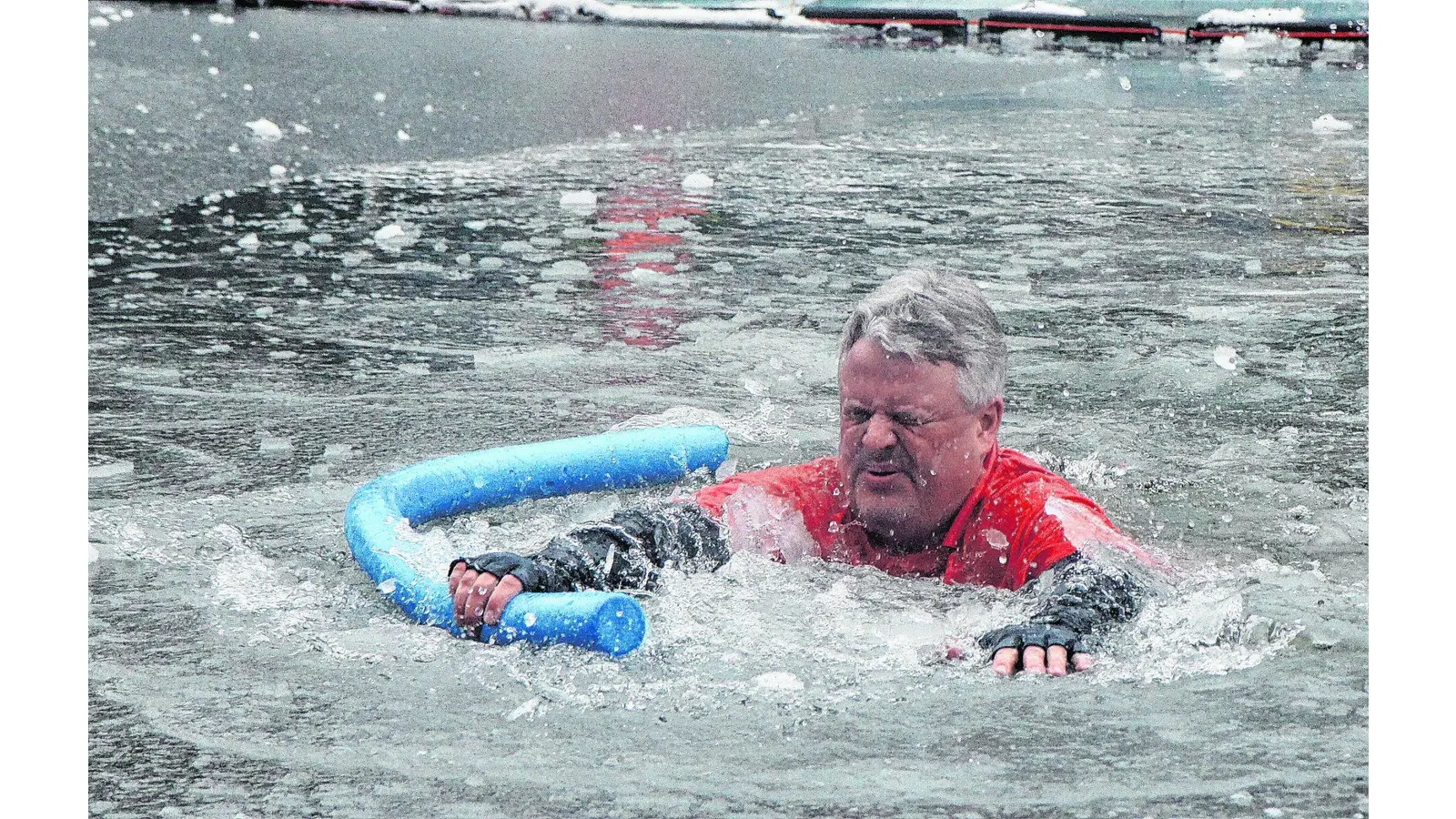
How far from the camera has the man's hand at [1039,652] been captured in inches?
127

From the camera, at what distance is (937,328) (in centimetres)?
368

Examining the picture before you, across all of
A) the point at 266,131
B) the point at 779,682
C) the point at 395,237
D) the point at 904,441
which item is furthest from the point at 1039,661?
the point at 266,131

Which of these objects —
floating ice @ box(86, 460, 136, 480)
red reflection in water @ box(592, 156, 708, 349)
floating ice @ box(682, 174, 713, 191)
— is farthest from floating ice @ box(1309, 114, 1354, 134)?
floating ice @ box(86, 460, 136, 480)

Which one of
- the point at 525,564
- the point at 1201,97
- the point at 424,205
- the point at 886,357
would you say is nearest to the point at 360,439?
the point at 525,564

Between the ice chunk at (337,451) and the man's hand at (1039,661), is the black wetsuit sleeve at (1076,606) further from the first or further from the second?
the ice chunk at (337,451)

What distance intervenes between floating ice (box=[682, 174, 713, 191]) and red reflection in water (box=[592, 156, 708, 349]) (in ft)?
0.20

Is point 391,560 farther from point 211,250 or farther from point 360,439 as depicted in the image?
point 211,250

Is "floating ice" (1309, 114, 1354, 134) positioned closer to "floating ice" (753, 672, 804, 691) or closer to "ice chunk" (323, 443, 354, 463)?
"ice chunk" (323, 443, 354, 463)

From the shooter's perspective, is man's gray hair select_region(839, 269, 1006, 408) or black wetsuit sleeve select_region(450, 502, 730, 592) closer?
black wetsuit sleeve select_region(450, 502, 730, 592)

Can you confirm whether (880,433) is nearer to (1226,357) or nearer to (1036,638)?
(1036,638)

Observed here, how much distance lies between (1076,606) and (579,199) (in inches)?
230

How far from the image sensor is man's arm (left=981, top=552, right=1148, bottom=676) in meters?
3.24

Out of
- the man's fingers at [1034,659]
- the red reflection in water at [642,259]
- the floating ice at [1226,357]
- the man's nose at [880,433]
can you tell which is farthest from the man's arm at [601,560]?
the floating ice at [1226,357]

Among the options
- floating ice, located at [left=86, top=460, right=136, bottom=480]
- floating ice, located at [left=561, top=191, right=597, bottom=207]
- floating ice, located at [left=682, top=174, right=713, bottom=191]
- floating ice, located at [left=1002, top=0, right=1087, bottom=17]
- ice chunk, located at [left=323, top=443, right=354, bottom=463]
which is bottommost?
floating ice, located at [left=86, top=460, right=136, bottom=480]
